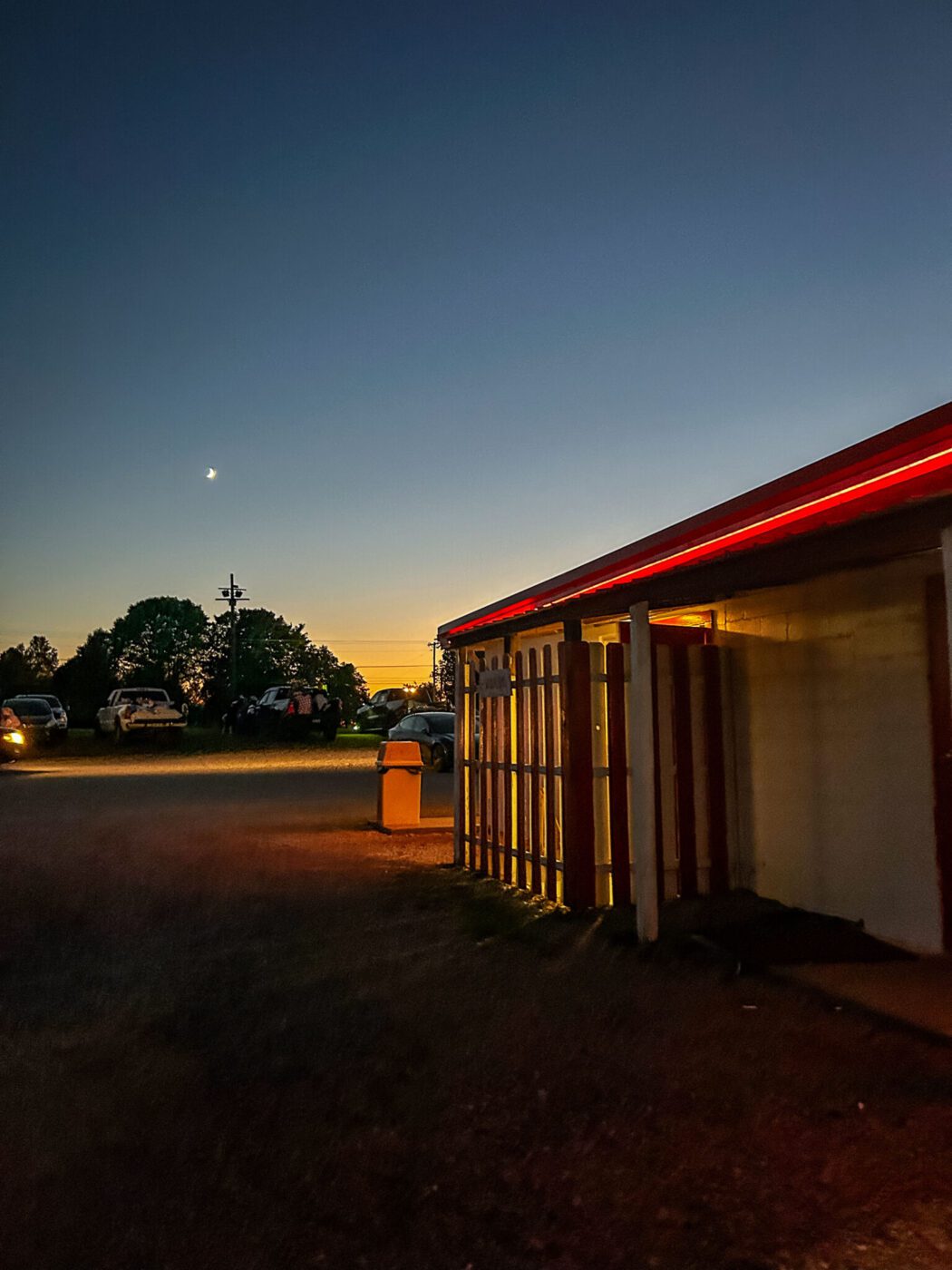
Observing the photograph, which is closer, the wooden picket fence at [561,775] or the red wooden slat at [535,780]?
the wooden picket fence at [561,775]

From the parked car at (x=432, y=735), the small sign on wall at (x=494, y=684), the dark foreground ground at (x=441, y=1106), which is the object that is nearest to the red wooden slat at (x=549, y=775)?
the dark foreground ground at (x=441, y=1106)

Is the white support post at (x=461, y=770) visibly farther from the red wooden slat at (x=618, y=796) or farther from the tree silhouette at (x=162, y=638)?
the tree silhouette at (x=162, y=638)

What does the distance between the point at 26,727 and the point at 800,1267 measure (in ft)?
103

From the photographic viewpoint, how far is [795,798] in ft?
23.8

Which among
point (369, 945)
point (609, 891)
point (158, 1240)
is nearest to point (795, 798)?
point (609, 891)

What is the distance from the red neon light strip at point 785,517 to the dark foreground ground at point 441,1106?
8.09 ft

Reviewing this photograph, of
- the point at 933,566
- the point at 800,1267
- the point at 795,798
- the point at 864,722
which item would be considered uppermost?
the point at 933,566

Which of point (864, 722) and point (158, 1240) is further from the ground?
point (864, 722)

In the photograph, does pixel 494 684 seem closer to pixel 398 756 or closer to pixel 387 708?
pixel 398 756

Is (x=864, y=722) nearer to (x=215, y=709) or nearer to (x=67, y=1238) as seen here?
(x=67, y=1238)

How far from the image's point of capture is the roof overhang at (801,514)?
13.3 ft

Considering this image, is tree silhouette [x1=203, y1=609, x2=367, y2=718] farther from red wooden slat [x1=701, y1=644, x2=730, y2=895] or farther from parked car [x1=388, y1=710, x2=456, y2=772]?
red wooden slat [x1=701, y1=644, x2=730, y2=895]

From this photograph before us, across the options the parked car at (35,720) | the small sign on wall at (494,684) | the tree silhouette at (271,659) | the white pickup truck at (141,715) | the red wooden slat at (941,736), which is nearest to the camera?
the red wooden slat at (941,736)

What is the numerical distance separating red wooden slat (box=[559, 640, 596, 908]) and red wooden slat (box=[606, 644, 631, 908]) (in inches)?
7.0
